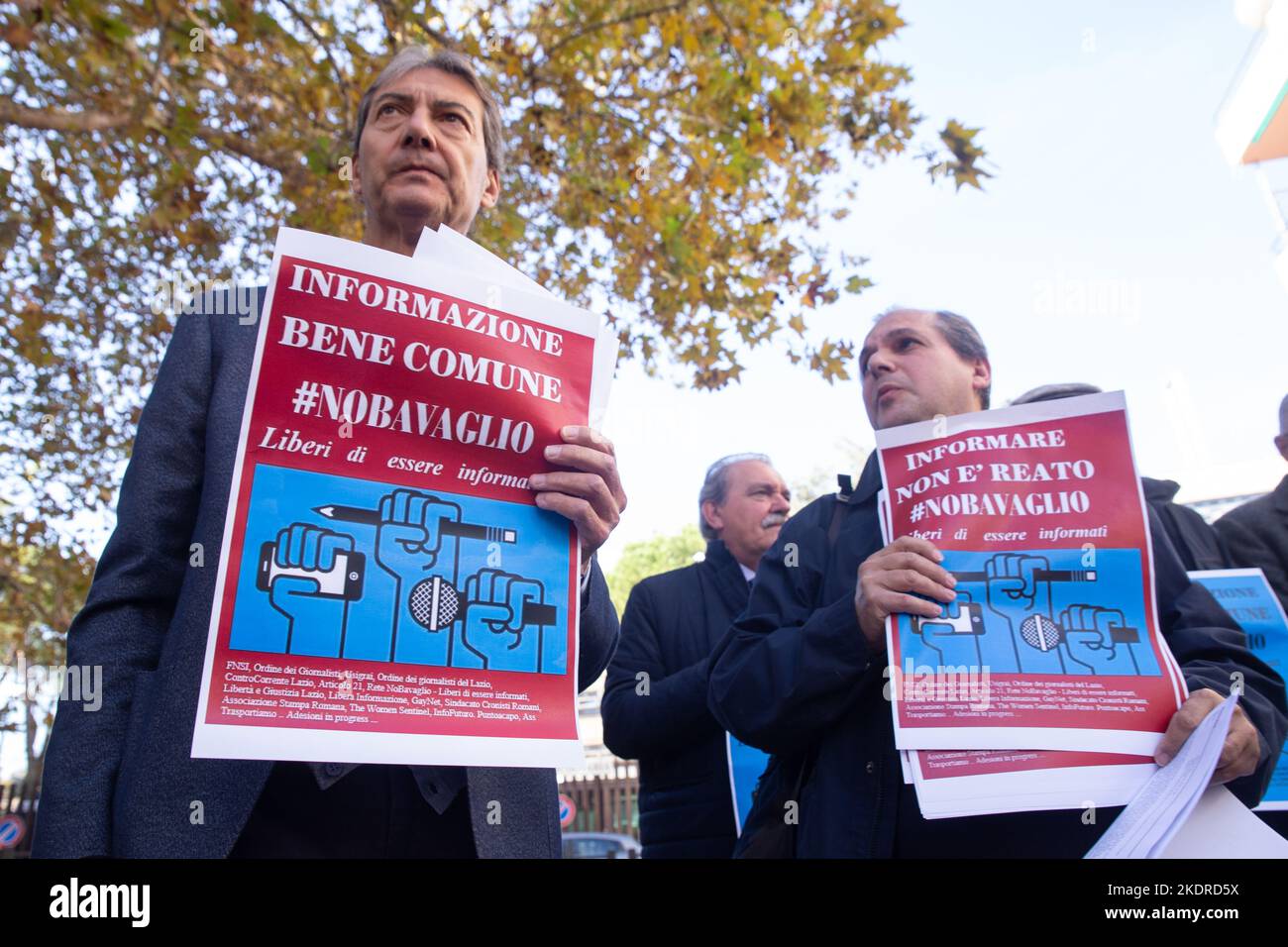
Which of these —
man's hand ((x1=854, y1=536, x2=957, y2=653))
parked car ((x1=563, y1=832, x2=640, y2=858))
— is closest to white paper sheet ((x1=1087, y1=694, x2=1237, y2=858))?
man's hand ((x1=854, y1=536, x2=957, y2=653))

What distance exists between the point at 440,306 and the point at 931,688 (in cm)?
104

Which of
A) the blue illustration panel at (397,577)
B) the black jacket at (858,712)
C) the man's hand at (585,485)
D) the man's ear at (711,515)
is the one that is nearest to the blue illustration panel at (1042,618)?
the black jacket at (858,712)

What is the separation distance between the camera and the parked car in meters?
13.1

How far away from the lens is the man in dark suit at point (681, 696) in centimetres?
286

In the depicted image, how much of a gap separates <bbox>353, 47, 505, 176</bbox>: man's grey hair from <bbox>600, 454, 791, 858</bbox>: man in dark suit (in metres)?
1.68

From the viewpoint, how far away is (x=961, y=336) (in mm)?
2369

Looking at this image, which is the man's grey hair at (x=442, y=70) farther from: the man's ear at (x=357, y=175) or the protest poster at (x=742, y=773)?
the protest poster at (x=742, y=773)

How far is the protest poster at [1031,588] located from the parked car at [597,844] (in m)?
12.5

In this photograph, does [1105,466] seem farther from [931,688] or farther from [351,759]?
[351,759]

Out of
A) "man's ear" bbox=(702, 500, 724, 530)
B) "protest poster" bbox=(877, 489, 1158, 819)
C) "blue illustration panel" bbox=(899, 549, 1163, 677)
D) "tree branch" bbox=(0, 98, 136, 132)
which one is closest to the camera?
"protest poster" bbox=(877, 489, 1158, 819)

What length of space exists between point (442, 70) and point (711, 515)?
2.57 m

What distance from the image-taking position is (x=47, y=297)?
730cm

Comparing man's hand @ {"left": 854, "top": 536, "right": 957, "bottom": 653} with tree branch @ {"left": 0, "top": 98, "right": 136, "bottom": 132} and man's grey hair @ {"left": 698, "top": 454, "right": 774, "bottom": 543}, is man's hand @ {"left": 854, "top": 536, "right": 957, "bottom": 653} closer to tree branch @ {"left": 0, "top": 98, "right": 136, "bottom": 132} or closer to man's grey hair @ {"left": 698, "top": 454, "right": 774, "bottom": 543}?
man's grey hair @ {"left": 698, "top": 454, "right": 774, "bottom": 543}

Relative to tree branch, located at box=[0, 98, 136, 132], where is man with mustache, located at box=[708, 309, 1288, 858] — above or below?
below
